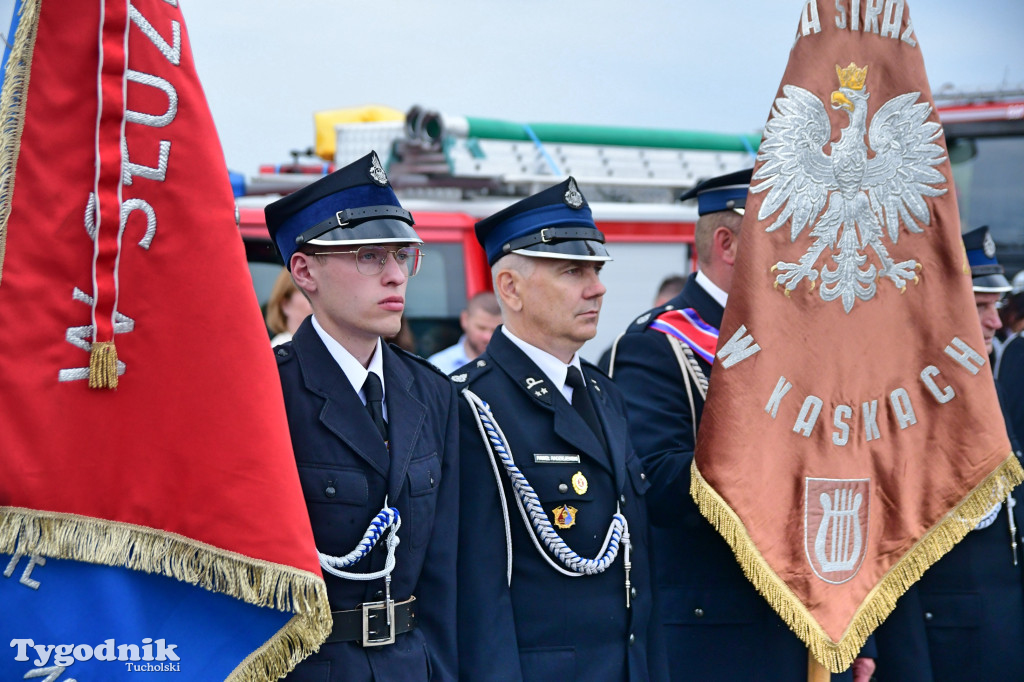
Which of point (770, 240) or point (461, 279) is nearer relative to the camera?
point (770, 240)

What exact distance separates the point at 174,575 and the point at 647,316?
1.76 meters

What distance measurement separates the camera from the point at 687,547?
3488mm

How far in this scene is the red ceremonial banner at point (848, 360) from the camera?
127 inches

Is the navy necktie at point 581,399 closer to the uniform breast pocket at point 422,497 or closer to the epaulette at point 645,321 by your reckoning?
the epaulette at point 645,321

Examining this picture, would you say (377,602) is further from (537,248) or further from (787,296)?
(787,296)

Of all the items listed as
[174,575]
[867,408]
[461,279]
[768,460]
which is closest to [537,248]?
[768,460]

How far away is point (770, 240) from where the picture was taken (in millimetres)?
3344

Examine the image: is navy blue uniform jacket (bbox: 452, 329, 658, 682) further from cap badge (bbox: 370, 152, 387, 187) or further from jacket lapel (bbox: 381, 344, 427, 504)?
cap badge (bbox: 370, 152, 387, 187)

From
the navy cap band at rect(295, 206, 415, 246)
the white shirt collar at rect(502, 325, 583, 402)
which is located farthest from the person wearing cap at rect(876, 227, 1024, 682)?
the navy cap band at rect(295, 206, 415, 246)

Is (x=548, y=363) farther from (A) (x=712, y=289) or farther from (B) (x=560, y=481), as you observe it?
(A) (x=712, y=289)

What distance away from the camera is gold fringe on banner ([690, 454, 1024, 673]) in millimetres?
3176

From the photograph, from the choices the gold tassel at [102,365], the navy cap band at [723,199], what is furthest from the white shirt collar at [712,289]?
the gold tassel at [102,365]

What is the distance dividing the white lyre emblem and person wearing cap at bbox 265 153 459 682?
3.56 feet

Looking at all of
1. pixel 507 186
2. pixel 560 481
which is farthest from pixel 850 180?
pixel 507 186
